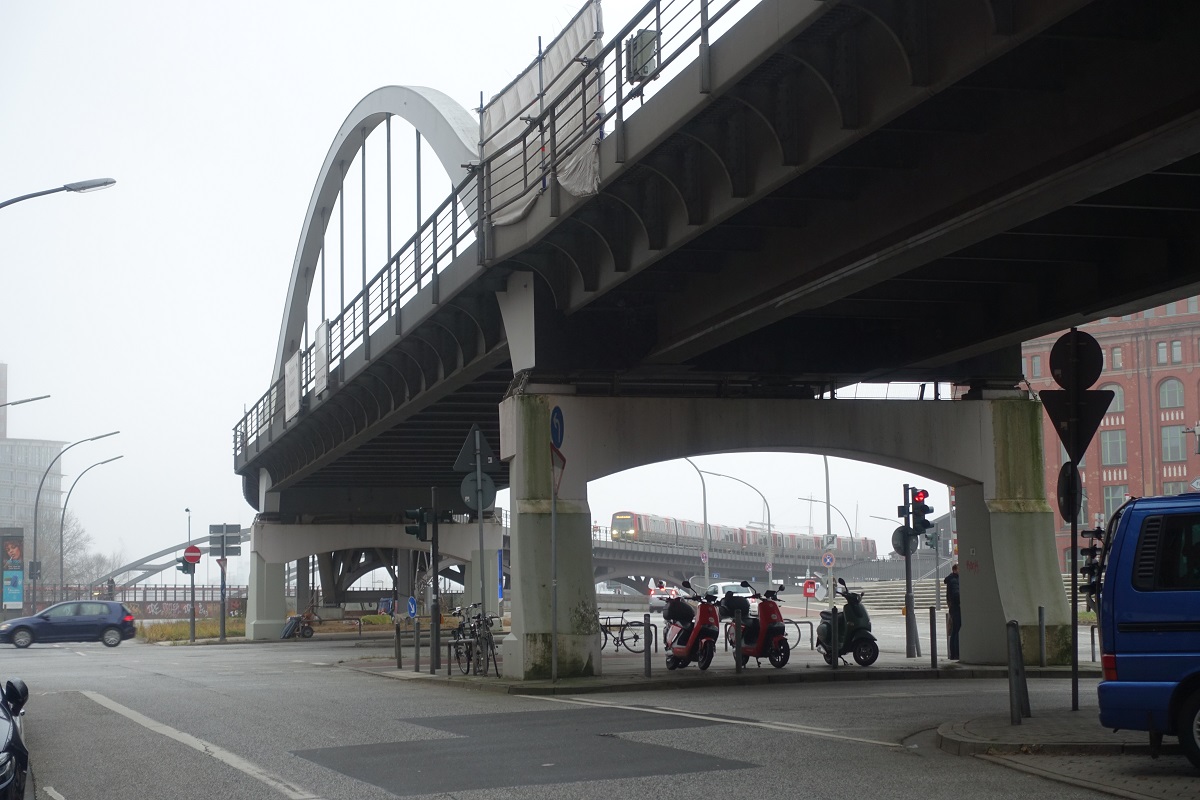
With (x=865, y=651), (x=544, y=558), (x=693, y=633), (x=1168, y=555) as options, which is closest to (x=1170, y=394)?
(x=865, y=651)

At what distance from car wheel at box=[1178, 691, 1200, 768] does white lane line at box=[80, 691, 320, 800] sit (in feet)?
18.0

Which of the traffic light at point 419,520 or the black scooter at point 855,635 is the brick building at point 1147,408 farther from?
the traffic light at point 419,520

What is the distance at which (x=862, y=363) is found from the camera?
2042 cm

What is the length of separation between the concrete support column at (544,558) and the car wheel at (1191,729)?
11.1m

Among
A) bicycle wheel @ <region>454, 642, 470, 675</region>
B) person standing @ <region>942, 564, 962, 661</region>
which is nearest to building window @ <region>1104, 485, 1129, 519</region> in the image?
person standing @ <region>942, 564, 962, 661</region>

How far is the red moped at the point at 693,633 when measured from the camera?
20.8m

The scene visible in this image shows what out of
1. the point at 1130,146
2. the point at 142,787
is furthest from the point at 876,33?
the point at 142,787

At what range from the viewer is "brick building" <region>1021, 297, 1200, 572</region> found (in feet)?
268

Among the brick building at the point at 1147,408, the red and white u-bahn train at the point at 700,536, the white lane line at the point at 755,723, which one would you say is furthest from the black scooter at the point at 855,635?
the red and white u-bahn train at the point at 700,536

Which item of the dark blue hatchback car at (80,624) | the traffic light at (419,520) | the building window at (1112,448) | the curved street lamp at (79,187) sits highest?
the curved street lamp at (79,187)

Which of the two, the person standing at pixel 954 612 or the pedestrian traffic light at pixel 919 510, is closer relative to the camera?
the person standing at pixel 954 612

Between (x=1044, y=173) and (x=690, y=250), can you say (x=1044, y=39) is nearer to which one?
(x=1044, y=173)

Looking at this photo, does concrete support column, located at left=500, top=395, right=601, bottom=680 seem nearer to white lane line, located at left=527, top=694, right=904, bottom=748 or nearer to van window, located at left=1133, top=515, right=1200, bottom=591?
white lane line, located at left=527, top=694, right=904, bottom=748

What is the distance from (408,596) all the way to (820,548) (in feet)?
167
